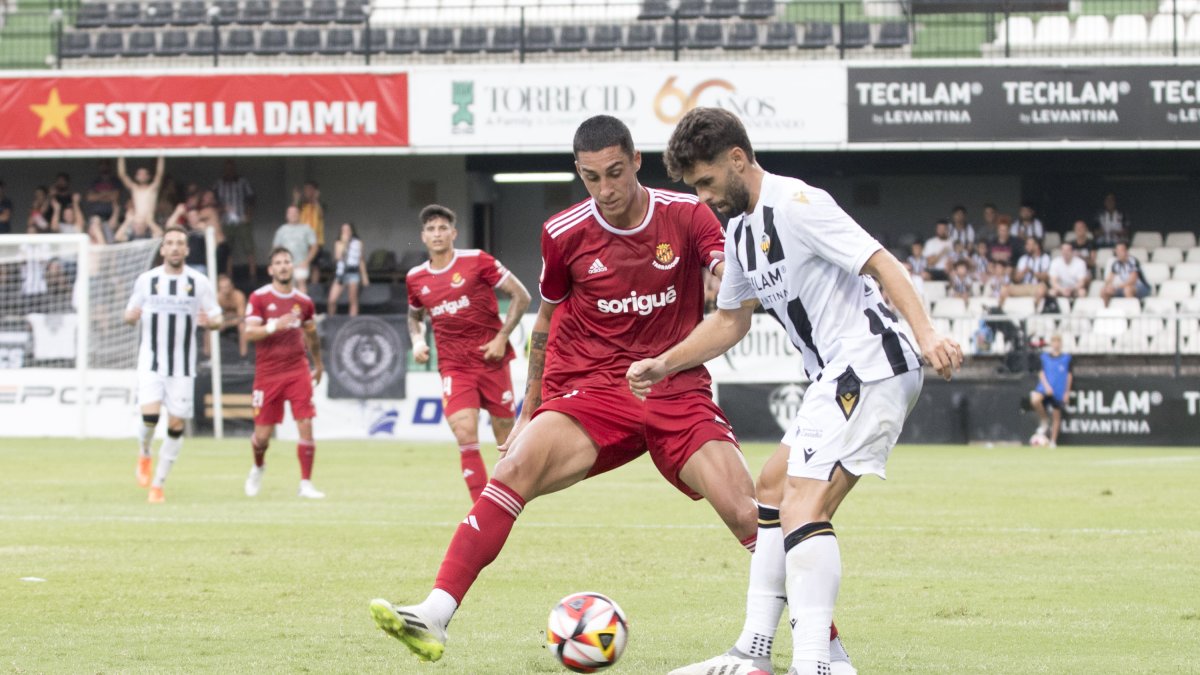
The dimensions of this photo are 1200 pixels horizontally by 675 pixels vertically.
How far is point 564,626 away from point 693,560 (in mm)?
3968

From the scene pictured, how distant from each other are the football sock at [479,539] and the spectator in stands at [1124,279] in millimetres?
20999

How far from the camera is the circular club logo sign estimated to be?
78.7ft

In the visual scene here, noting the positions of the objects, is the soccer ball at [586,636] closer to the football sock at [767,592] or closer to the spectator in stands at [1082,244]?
the football sock at [767,592]

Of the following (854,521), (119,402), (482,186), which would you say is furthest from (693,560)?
(482,186)

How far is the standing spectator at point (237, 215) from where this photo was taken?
28266mm

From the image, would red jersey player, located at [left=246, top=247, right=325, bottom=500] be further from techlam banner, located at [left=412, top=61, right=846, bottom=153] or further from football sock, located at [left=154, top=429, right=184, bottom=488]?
techlam banner, located at [left=412, top=61, right=846, bottom=153]

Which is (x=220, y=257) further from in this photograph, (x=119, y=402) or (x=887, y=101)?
(x=887, y=101)

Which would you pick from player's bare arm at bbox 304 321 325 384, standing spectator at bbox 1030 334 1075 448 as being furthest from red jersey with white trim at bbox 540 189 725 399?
standing spectator at bbox 1030 334 1075 448

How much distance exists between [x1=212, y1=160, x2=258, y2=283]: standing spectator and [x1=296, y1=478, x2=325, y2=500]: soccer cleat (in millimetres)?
13943

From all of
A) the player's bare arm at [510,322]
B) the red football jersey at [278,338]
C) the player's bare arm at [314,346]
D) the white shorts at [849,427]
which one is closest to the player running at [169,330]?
the red football jersey at [278,338]

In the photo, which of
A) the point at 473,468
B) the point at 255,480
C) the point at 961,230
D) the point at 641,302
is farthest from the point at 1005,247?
the point at 641,302

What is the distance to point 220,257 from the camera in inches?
1089

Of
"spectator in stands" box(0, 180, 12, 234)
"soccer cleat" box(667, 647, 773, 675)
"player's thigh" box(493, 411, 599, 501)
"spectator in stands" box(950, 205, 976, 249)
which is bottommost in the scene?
"soccer cleat" box(667, 647, 773, 675)

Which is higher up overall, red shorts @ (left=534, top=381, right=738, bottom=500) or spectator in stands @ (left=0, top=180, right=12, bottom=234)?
spectator in stands @ (left=0, top=180, right=12, bottom=234)
